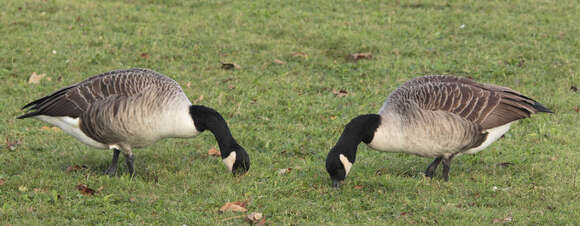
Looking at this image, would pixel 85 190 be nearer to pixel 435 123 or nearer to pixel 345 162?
pixel 345 162

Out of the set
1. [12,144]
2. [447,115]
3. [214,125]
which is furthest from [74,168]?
[447,115]

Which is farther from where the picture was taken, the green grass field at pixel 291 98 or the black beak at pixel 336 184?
the black beak at pixel 336 184

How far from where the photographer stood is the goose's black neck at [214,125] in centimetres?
707

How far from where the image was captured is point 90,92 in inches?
282

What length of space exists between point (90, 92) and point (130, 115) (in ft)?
2.05

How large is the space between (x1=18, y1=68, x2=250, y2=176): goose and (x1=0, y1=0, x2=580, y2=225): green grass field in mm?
431

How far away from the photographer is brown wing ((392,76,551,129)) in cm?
705

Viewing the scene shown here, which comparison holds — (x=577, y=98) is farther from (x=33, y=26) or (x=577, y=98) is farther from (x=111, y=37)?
(x=33, y=26)

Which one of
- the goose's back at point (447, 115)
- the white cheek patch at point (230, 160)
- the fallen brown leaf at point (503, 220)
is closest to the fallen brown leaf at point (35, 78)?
the white cheek patch at point (230, 160)

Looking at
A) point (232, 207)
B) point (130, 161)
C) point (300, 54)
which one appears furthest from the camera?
point (300, 54)

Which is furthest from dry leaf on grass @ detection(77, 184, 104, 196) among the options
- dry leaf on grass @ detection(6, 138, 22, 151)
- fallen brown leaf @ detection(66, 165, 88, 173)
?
dry leaf on grass @ detection(6, 138, 22, 151)

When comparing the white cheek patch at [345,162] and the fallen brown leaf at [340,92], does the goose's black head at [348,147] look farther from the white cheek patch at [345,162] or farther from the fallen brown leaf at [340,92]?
the fallen brown leaf at [340,92]

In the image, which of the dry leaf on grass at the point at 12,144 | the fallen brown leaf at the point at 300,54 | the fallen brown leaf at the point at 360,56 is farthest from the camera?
the fallen brown leaf at the point at 300,54

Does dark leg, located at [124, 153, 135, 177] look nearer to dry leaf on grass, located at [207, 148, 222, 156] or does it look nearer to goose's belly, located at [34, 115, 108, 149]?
goose's belly, located at [34, 115, 108, 149]
